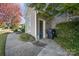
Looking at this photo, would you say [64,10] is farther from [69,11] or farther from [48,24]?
[48,24]

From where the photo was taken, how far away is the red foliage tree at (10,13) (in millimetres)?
1726

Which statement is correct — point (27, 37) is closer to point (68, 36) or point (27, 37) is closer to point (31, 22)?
point (31, 22)

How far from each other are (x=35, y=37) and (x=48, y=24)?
0.20 m

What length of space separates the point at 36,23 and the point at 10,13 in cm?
30

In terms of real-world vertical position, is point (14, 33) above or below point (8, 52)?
above

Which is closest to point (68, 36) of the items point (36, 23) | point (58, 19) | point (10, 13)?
point (58, 19)

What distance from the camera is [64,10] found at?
1.72 metres

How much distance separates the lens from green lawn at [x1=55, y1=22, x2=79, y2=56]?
1.70 meters

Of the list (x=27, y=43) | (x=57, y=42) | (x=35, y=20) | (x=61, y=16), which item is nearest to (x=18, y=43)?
(x=27, y=43)

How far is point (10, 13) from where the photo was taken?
173 cm

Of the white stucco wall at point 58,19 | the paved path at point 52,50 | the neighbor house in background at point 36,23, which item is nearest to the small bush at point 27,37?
the neighbor house in background at point 36,23

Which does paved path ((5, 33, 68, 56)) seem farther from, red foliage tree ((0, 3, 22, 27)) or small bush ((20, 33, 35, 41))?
red foliage tree ((0, 3, 22, 27))

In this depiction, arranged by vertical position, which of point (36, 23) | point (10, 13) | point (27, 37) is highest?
point (10, 13)

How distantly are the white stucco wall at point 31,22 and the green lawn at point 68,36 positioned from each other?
0.87 feet
